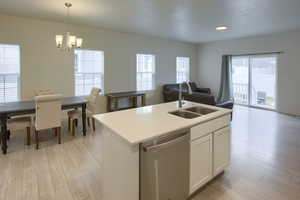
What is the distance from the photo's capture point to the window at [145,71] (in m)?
6.76

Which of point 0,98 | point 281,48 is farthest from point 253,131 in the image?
point 0,98

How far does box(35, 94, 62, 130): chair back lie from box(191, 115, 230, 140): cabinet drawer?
264cm

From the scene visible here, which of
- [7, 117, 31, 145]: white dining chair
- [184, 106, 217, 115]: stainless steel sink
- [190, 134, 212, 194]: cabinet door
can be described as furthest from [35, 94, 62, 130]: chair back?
[190, 134, 212, 194]: cabinet door

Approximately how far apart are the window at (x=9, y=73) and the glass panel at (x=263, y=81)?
7476 mm

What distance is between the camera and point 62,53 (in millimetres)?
4980

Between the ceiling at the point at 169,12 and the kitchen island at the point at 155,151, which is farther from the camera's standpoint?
the ceiling at the point at 169,12

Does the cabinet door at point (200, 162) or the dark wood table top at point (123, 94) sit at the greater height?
the dark wood table top at point (123, 94)

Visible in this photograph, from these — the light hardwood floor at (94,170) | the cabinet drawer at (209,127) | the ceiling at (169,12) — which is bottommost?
the light hardwood floor at (94,170)

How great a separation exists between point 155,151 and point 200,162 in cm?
78

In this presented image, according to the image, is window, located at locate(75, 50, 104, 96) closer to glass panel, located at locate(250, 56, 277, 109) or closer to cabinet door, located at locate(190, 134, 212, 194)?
cabinet door, located at locate(190, 134, 212, 194)

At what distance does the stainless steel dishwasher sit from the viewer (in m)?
1.55

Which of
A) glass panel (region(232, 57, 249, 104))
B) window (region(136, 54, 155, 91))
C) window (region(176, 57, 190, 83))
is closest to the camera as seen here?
window (region(136, 54, 155, 91))

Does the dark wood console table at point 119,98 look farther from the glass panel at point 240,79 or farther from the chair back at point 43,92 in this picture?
the glass panel at point 240,79

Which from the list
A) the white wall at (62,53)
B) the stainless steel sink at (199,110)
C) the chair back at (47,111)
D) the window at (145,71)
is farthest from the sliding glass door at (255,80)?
the chair back at (47,111)
